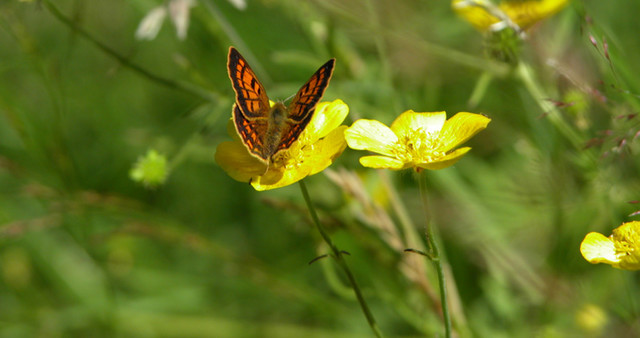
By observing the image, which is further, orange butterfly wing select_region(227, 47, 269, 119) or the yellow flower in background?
the yellow flower in background

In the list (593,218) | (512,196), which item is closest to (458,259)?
(512,196)

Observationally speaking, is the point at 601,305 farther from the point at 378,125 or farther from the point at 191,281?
the point at 191,281

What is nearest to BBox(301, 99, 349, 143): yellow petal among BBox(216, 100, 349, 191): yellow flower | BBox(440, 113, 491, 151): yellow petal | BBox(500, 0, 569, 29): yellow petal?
BBox(216, 100, 349, 191): yellow flower

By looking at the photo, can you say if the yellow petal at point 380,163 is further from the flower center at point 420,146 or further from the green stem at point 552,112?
the green stem at point 552,112

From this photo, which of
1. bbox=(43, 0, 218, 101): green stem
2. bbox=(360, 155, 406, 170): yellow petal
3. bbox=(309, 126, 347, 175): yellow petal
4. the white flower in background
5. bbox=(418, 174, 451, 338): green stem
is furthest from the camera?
bbox=(43, 0, 218, 101): green stem

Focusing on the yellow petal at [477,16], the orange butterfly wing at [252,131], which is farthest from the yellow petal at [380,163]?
the yellow petal at [477,16]

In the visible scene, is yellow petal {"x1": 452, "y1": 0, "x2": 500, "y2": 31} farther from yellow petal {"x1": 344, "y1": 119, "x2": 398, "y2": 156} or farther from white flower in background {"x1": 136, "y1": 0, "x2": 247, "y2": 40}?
white flower in background {"x1": 136, "y1": 0, "x2": 247, "y2": 40}

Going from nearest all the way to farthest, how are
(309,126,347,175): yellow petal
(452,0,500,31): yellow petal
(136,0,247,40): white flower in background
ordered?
(309,126,347,175): yellow petal, (136,0,247,40): white flower in background, (452,0,500,31): yellow petal
